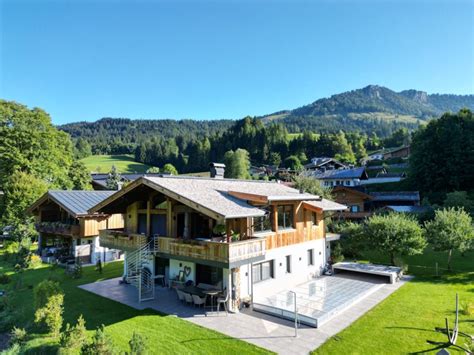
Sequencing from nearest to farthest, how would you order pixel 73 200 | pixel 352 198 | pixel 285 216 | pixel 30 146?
pixel 285 216 < pixel 73 200 < pixel 30 146 < pixel 352 198

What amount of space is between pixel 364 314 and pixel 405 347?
10.9 feet

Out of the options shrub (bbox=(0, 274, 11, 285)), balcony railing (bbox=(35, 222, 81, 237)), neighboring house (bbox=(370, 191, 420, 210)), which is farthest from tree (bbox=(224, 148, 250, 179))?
shrub (bbox=(0, 274, 11, 285))

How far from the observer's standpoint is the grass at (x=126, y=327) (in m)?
11.6

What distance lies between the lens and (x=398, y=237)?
2195 centimetres

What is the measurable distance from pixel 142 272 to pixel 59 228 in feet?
47.0

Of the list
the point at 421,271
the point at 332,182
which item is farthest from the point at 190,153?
the point at 421,271

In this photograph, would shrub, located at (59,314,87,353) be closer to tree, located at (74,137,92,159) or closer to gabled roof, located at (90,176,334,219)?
gabled roof, located at (90,176,334,219)

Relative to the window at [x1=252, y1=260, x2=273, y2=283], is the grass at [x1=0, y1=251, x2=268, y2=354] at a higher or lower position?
lower

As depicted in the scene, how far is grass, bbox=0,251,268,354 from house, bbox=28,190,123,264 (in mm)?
6753

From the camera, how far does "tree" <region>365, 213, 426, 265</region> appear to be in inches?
859

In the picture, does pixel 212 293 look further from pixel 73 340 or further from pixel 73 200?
pixel 73 200

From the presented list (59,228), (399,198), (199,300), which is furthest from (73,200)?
(399,198)

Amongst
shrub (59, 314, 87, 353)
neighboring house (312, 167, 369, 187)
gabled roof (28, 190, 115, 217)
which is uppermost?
neighboring house (312, 167, 369, 187)

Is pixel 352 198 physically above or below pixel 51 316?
above
